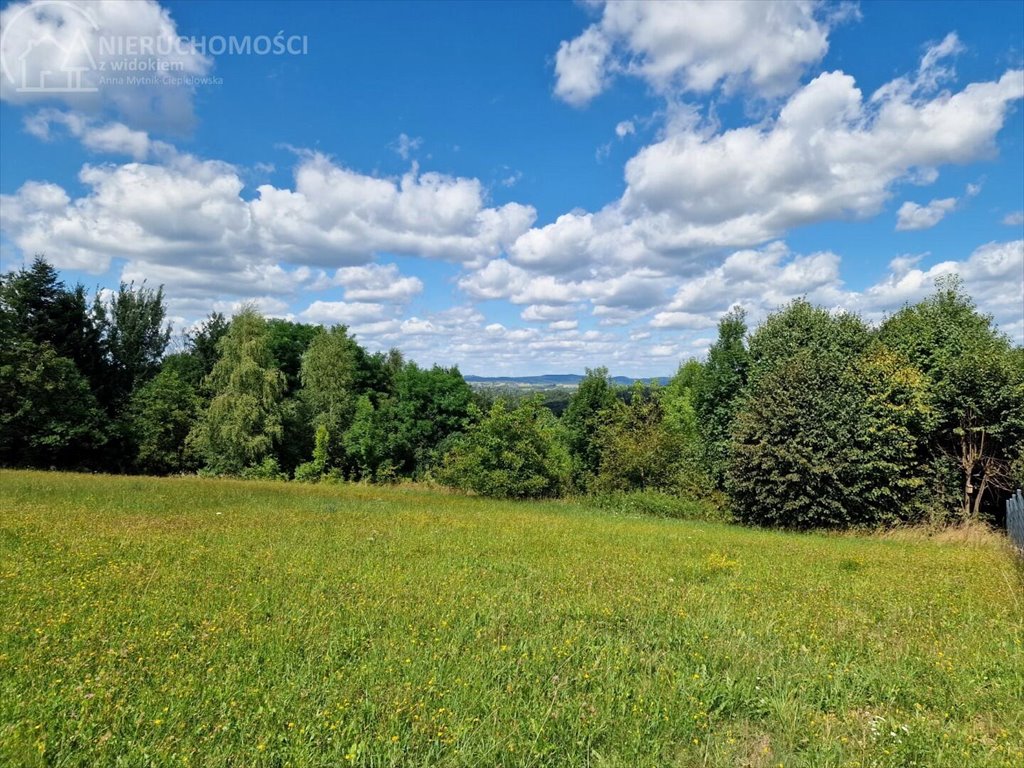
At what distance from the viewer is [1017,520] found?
13125 millimetres

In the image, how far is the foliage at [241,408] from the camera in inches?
1604

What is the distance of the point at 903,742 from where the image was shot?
4281 millimetres

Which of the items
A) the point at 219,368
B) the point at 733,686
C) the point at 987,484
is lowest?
the point at 987,484

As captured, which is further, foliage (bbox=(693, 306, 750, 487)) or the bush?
the bush

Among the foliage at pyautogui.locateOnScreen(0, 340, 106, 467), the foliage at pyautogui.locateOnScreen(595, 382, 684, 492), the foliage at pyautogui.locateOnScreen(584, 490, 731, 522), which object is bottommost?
the foliage at pyautogui.locateOnScreen(584, 490, 731, 522)

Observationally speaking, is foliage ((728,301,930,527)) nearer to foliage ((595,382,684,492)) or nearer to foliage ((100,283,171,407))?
foliage ((595,382,684,492))

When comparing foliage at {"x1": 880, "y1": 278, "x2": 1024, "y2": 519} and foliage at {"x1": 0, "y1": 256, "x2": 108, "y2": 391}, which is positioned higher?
foliage at {"x1": 0, "y1": 256, "x2": 108, "y2": 391}

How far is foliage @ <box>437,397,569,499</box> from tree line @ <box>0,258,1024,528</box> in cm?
10

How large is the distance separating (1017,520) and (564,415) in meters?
49.0

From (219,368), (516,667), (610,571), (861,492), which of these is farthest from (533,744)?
(219,368)

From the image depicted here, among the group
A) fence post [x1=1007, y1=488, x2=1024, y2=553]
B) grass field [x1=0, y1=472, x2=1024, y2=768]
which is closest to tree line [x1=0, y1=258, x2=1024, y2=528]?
fence post [x1=1007, y1=488, x2=1024, y2=553]

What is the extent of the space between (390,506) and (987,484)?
24623 millimetres

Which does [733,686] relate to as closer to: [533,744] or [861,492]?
[533,744]

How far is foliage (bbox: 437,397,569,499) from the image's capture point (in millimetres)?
28141
